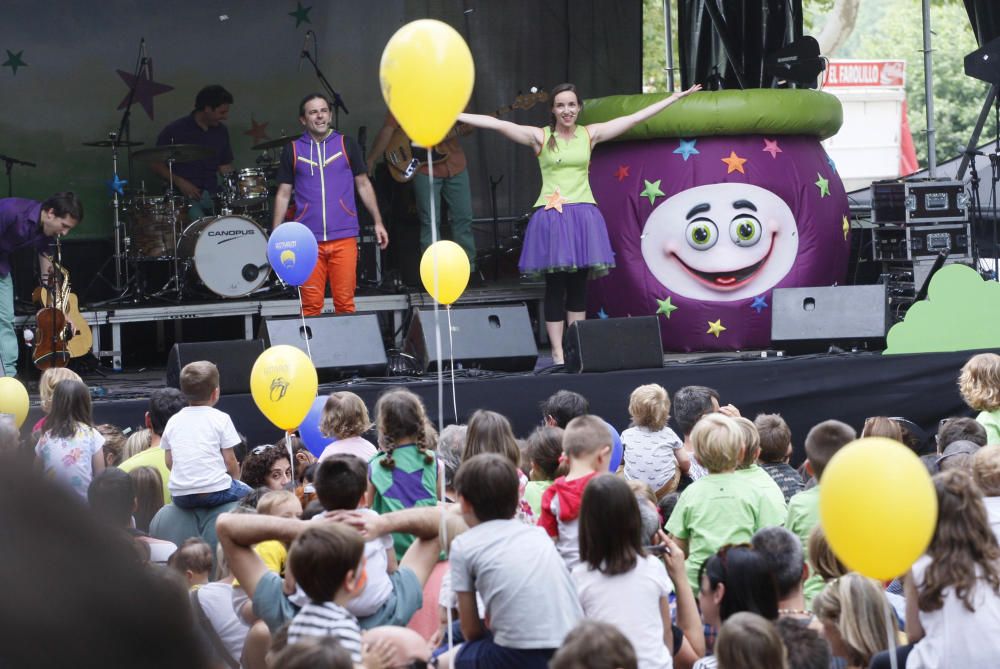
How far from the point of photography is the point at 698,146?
9086 millimetres

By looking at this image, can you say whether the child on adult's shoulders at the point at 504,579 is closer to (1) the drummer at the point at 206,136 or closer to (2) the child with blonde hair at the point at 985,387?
(2) the child with blonde hair at the point at 985,387

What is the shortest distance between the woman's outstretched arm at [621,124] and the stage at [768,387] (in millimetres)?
1606

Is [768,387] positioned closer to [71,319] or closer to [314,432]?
[314,432]

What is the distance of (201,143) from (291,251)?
14.9 feet

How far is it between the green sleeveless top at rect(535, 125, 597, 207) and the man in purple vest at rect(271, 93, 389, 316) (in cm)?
120

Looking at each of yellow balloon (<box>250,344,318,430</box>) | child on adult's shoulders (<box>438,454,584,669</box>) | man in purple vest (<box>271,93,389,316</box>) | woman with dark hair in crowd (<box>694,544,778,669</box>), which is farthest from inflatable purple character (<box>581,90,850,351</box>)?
child on adult's shoulders (<box>438,454,584,669</box>)

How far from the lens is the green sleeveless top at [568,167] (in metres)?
8.16

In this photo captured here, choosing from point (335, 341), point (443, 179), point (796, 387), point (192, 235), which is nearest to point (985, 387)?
point (796, 387)

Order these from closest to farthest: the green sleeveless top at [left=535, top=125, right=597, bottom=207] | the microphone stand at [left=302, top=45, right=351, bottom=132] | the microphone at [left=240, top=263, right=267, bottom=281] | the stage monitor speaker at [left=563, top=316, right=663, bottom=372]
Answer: the stage monitor speaker at [left=563, top=316, right=663, bottom=372] → the green sleeveless top at [left=535, top=125, right=597, bottom=207] → the microphone at [left=240, top=263, right=267, bottom=281] → the microphone stand at [left=302, top=45, right=351, bottom=132]

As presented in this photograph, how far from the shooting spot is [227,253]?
31.5 feet

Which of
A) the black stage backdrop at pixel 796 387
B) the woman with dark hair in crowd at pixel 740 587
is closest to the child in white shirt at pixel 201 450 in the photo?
the woman with dark hair in crowd at pixel 740 587

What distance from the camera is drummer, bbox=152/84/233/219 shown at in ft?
36.2

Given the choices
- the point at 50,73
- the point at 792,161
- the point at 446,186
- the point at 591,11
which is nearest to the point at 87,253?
the point at 50,73

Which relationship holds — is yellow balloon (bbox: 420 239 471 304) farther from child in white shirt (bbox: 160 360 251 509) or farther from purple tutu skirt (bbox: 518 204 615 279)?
purple tutu skirt (bbox: 518 204 615 279)
